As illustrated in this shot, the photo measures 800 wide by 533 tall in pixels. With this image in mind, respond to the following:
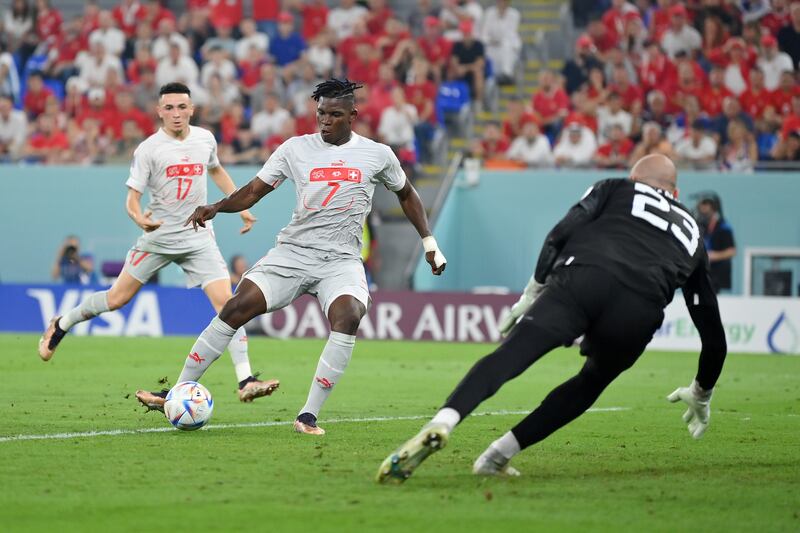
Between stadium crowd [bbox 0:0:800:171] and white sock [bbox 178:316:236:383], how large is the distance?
1238 cm

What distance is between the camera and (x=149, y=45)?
82.5 ft

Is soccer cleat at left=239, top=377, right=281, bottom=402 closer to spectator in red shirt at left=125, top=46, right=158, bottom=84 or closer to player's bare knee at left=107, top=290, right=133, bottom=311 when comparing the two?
player's bare knee at left=107, top=290, right=133, bottom=311

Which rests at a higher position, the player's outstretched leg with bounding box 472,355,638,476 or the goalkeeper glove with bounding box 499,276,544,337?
the goalkeeper glove with bounding box 499,276,544,337

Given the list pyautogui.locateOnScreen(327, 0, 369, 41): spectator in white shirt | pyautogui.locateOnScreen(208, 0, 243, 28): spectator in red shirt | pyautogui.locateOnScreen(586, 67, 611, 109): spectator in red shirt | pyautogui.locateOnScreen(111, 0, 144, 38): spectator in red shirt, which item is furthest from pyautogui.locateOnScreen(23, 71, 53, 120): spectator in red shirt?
pyautogui.locateOnScreen(586, 67, 611, 109): spectator in red shirt

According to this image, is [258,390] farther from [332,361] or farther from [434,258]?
[434,258]

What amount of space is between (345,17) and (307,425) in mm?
16946

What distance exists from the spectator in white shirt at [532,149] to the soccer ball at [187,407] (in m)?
13.6

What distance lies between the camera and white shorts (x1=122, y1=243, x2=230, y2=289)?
11.7 meters

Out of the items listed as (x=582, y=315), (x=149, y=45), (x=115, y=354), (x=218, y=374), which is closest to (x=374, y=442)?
(x=582, y=315)

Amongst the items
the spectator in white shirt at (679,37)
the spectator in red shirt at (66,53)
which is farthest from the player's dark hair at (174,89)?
the spectator in red shirt at (66,53)

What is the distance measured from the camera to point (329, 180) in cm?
913

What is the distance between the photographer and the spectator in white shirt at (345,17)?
81.7 ft

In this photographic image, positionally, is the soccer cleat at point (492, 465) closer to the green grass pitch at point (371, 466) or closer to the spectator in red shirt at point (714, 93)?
the green grass pitch at point (371, 466)

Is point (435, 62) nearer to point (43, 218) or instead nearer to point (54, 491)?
point (43, 218)
